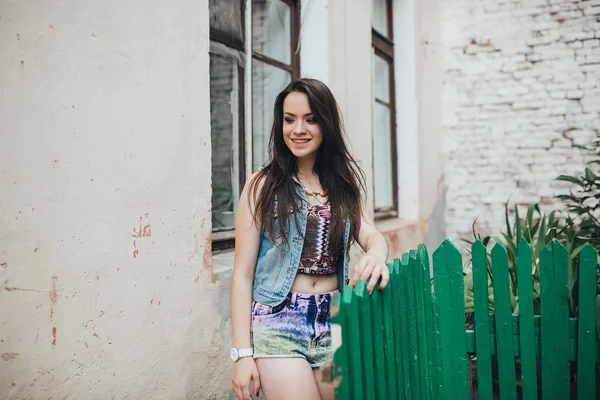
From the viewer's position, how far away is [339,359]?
5.07ft

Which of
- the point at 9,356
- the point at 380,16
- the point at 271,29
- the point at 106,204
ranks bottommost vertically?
the point at 9,356

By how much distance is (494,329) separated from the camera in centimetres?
222

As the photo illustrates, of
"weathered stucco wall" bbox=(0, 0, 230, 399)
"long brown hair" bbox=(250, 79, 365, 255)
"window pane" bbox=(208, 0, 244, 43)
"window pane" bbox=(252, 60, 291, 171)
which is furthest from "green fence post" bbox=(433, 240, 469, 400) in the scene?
"window pane" bbox=(208, 0, 244, 43)

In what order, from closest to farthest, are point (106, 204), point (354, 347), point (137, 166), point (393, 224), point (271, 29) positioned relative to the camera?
point (354, 347) → point (106, 204) → point (137, 166) → point (271, 29) → point (393, 224)

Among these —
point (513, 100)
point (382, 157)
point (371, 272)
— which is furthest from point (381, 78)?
point (371, 272)

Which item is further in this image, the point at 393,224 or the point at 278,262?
the point at 393,224

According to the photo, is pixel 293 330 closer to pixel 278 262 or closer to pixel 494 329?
pixel 278 262

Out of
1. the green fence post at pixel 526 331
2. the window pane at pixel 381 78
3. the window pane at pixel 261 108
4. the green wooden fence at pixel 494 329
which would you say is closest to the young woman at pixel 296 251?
the green wooden fence at pixel 494 329

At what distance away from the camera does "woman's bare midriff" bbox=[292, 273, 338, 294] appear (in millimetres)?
1820

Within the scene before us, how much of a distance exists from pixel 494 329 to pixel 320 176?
96 cm

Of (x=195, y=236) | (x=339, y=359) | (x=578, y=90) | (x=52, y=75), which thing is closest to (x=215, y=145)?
(x=195, y=236)

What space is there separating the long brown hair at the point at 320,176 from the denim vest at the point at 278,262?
0.02 metres

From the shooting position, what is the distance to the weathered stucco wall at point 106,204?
74.1 inches

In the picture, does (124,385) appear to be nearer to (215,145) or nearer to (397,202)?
(215,145)
